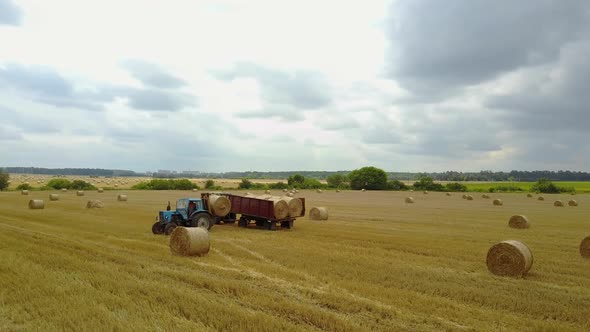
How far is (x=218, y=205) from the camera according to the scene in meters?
20.9

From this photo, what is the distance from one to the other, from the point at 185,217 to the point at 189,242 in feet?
20.4

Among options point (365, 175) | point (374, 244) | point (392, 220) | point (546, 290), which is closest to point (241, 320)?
point (546, 290)

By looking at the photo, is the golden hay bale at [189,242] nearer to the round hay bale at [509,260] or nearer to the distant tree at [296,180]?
the round hay bale at [509,260]

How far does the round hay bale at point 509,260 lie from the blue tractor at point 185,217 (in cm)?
1167

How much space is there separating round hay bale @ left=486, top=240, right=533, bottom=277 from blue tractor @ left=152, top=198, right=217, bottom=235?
11671 millimetres

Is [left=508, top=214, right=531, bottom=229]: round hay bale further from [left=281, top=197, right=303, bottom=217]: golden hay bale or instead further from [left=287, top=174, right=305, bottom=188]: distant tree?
[left=287, top=174, right=305, bottom=188]: distant tree

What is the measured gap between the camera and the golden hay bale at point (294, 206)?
21.5 metres

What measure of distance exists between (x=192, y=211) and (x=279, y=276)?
969cm

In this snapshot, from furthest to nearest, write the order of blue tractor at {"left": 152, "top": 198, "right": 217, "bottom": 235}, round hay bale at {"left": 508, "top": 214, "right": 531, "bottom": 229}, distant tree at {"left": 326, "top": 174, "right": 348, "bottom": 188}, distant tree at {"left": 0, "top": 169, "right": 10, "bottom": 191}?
distant tree at {"left": 326, "top": 174, "right": 348, "bottom": 188} < distant tree at {"left": 0, "top": 169, "right": 10, "bottom": 191} < round hay bale at {"left": 508, "top": 214, "right": 531, "bottom": 229} < blue tractor at {"left": 152, "top": 198, "right": 217, "bottom": 235}

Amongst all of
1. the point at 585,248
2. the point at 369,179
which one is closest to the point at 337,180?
the point at 369,179

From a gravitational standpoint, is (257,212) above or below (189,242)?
above

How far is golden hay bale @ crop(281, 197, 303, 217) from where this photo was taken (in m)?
21.5

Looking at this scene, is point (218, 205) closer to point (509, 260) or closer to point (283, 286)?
point (283, 286)

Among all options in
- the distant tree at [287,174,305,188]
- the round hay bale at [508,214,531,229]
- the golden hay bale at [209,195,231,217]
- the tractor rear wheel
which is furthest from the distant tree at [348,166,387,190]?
the tractor rear wheel
